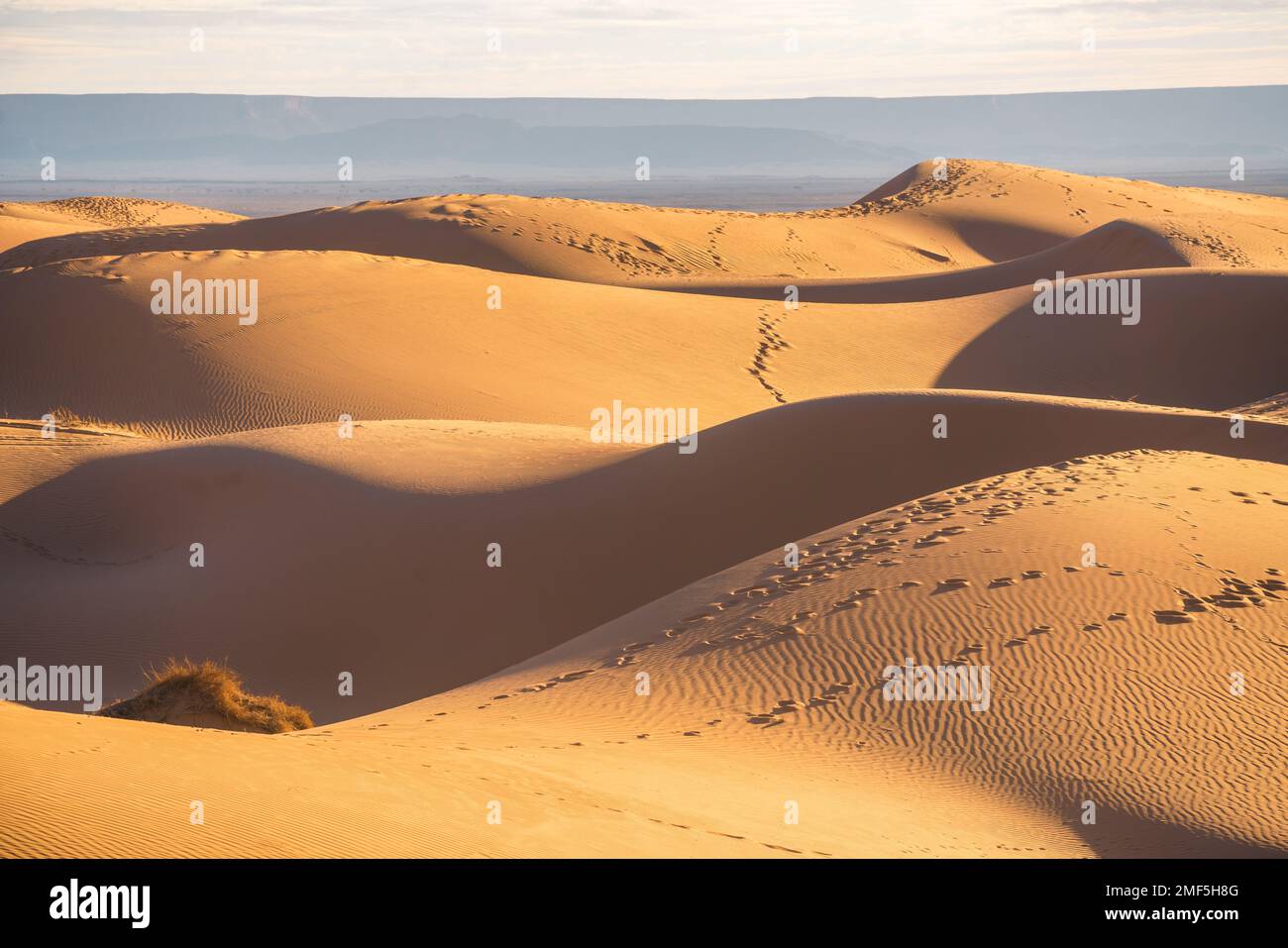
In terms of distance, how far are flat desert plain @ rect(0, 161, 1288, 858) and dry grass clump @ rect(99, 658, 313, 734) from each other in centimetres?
106

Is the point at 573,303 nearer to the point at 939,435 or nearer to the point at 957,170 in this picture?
the point at 939,435

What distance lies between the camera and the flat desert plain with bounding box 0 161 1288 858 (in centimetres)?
674

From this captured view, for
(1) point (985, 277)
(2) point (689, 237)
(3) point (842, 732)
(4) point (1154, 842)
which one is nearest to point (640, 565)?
(3) point (842, 732)

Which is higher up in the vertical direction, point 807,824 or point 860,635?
point 860,635

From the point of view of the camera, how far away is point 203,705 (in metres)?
9.80

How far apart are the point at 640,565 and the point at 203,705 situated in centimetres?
521

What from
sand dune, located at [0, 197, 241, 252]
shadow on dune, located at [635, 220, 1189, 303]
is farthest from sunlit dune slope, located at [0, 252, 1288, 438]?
sand dune, located at [0, 197, 241, 252]

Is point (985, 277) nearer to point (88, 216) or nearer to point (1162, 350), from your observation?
point (1162, 350)

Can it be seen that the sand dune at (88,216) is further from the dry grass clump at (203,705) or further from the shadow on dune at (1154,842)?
the shadow on dune at (1154,842)

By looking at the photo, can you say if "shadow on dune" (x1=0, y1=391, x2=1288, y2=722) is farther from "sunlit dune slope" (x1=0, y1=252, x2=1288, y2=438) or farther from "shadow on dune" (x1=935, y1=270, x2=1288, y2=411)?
"shadow on dune" (x1=935, y1=270, x2=1288, y2=411)

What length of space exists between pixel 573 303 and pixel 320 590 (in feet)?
51.4

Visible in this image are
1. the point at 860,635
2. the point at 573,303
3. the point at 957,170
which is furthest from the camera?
the point at 957,170

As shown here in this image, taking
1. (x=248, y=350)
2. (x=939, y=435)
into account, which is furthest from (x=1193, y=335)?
(x=248, y=350)
